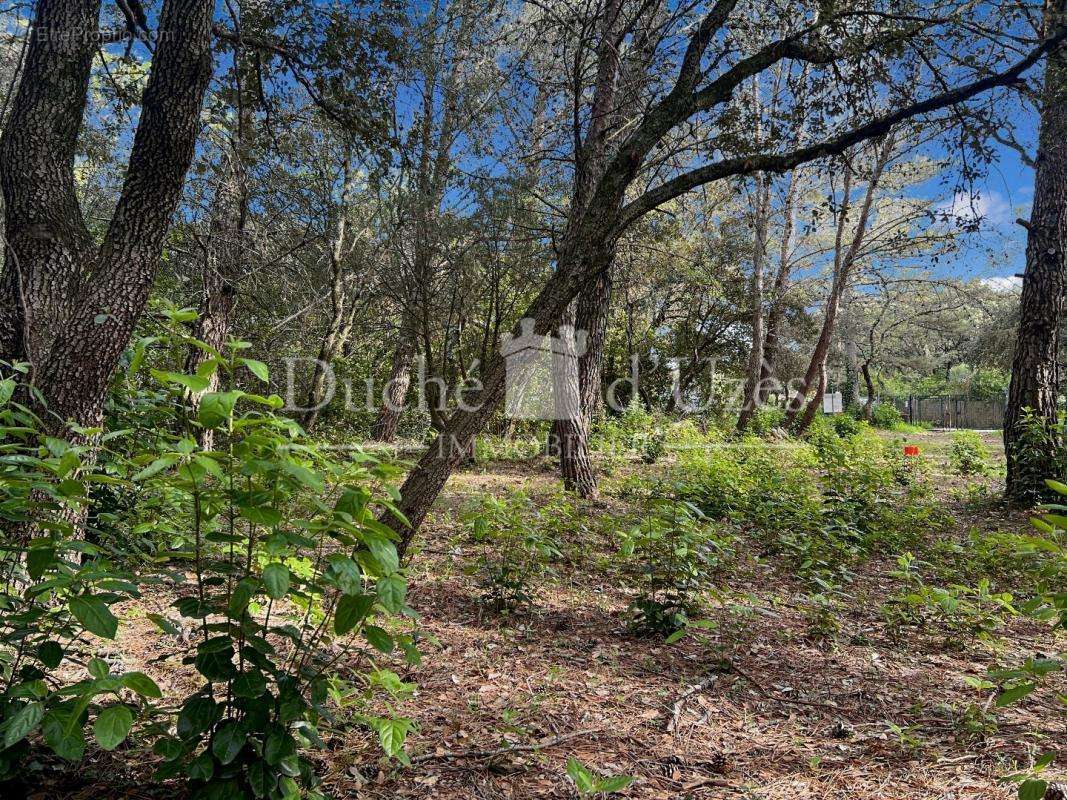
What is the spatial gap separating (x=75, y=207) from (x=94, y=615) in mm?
3372

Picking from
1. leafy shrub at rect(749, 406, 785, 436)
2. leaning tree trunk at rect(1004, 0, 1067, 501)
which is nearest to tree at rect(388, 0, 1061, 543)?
leaning tree trunk at rect(1004, 0, 1067, 501)

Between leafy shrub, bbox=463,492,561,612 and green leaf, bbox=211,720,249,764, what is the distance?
1.98 m

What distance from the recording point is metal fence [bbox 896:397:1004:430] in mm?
27438

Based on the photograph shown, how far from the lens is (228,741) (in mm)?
1328

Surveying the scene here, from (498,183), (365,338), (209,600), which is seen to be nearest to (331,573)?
(209,600)

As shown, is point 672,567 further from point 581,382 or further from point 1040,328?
point 1040,328

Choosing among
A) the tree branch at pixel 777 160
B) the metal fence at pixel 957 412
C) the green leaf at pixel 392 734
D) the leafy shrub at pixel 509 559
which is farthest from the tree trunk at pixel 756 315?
the metal fence at pixel 957 412

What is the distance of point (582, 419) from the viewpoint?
23.2 feet

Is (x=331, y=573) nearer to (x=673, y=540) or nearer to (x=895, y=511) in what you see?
(x=673, y=540)

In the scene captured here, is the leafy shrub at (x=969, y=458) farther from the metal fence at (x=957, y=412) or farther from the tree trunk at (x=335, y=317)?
the metal fence at (x=957, y=412)

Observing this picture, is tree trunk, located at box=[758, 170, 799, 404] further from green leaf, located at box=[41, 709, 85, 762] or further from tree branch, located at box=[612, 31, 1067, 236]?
green leaf, located at box=[41, 709, 85, 762]

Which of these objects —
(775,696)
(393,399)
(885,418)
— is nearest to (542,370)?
(393,399)

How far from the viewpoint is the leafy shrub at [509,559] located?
3449 millimetres

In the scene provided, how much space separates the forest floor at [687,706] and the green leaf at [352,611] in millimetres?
643
